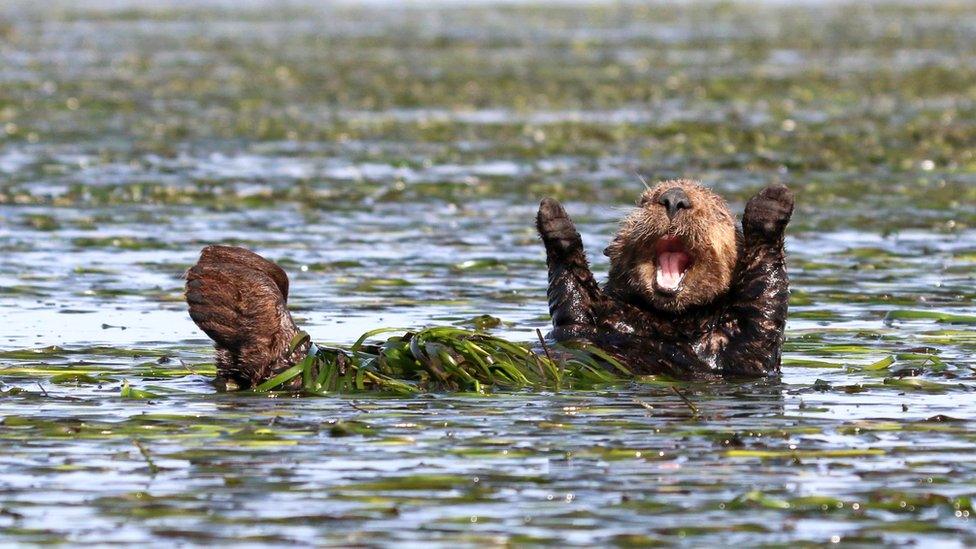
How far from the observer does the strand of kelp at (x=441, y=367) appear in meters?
6.42

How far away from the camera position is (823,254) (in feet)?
35.6

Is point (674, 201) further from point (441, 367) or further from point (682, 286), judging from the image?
point (441, 367)

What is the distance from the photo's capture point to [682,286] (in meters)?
6.95

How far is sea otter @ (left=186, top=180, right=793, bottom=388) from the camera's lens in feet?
22.5

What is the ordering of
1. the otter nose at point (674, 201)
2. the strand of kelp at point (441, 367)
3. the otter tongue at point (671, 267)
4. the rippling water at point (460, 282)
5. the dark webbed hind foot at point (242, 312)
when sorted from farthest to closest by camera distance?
the otter tongue at point (671, 267) < the otter nose at point (674, 201) < the strand of kelp at point (441, 367) < the dark webbed hind foot at point (242, 312) < the rippling water at point (460, 282)

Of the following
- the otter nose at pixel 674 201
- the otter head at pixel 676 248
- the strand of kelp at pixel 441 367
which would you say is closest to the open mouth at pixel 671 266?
the otter head at pixel 676 248

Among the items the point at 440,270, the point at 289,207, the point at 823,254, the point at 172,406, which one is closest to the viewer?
the point at 172,406

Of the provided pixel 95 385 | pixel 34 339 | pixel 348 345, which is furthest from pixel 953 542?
pixel 34 339

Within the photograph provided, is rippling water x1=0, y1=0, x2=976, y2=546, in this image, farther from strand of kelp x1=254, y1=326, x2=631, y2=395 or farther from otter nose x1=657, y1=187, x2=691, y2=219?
otter nose x1=657, y1=187, x2=691, y2=219

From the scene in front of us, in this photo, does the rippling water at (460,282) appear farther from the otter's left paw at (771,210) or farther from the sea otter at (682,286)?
the otter's left paw at (771,210)

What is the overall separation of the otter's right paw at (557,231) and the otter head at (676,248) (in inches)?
7.2

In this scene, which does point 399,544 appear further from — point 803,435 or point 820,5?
point 820,5

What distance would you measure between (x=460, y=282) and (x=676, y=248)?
115 inches

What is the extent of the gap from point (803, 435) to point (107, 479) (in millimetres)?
2102
